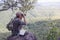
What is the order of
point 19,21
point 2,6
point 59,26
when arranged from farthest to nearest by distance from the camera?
point 59,26
point 2,6
point 19,21

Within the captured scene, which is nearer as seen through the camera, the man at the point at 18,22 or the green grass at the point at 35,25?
the man at the point at 18,22

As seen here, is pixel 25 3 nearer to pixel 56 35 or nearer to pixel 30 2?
A: pixel 30 2

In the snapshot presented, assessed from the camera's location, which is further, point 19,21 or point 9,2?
point 9,2

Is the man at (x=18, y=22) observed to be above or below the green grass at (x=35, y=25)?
above

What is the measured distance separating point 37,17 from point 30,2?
1.03m

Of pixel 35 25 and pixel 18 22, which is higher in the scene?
pixel 18 22

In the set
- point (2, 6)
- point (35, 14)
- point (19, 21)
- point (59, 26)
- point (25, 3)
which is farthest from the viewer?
point (35, 14)

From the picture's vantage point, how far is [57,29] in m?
4.94

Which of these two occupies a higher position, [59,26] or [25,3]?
[25,3]

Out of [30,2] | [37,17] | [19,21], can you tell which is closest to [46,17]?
[37,17]

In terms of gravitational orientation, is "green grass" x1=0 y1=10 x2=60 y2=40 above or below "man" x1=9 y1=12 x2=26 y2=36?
below

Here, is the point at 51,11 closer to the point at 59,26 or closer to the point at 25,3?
the point at 59,26

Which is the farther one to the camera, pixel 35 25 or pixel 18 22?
pixel 35 25

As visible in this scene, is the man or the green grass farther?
the green grass
